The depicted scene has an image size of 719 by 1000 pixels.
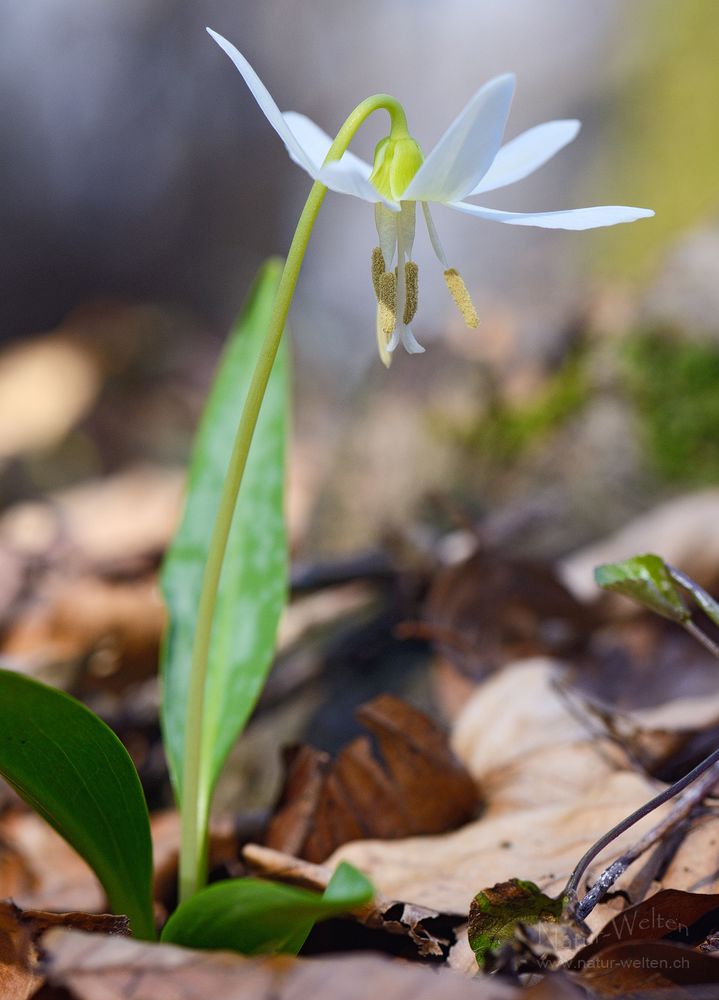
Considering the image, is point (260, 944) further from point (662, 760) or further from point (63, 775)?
point (662, 760)

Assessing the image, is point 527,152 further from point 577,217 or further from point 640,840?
point 640,840

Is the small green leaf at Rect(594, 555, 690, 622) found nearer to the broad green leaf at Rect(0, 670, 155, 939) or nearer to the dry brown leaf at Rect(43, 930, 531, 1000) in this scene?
the dry brown leaf at Rect(43, 930, 531, 1000)

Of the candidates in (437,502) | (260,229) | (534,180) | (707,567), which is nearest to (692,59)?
(534,180)

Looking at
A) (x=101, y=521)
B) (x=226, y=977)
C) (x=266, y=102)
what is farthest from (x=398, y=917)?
(x=101, y=521)

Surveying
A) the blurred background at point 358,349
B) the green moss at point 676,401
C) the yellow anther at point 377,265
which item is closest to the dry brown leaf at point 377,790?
the blurred background at point 358,349

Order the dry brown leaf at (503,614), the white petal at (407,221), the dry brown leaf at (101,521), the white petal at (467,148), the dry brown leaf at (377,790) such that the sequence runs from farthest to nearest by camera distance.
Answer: the dry brown leaf at (101,521), the dry brown leaf at (503,614), the dry brown leaf at (377,790), the white petal at (407,221), the white petal at (467,148)

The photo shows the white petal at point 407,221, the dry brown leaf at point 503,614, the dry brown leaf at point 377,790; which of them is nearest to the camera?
the white petal at point 407,221

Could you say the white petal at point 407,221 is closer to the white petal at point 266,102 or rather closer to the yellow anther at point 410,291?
the yellow anther at point 410,291
